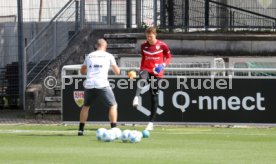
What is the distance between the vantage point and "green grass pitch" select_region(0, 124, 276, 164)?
13.3 metres

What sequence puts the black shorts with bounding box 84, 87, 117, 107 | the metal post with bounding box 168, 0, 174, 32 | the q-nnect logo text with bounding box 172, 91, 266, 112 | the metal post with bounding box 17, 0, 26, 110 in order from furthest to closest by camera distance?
the metal post with bounding box 17, 0, 26, 110 < the metal post with bounding box 168, 0, 174, 32 < the q-nnect logo text with bounding box 172, 91, 266, 112 < the black shorts with bounding box 84, 87, 117, 107

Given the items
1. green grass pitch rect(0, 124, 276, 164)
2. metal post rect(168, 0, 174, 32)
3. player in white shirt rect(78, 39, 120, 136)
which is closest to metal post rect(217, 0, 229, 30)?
metal post rect(168, 0, 174, 32)

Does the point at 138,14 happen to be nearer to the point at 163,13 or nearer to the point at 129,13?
the point at 129,13

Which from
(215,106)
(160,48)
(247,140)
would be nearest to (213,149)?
(247,140)

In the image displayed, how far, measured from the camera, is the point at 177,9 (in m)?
27.9

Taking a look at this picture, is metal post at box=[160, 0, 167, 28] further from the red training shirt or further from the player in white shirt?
the player in white shirt

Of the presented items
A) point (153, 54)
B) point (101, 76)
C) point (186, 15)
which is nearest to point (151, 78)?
point (153, 54)

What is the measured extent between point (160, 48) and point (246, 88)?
2740mm

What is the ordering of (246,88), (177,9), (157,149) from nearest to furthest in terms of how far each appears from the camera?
(157,149)
(246,88)
(177,9)

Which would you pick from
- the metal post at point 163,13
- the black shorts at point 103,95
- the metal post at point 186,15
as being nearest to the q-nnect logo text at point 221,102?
the black shorts at point 103,95

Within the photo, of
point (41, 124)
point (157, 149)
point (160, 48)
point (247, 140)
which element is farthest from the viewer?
point (41, 124)

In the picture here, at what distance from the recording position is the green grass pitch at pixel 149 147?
13297 mm

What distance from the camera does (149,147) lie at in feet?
50.3

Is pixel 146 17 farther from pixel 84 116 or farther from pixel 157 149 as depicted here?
pixel 157 149
